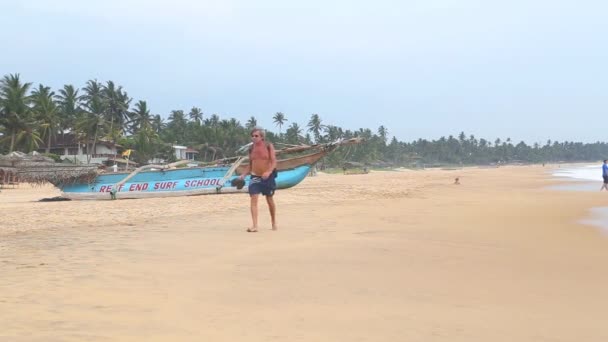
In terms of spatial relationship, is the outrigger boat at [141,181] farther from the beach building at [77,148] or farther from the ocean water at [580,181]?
the beach building at [77,148]

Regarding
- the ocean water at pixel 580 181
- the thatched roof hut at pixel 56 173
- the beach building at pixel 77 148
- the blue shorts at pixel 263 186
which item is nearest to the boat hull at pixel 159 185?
the thatched roof hut at pixel 56 173

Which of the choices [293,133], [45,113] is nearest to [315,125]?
[293,133]

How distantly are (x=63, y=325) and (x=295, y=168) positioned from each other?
15.2m

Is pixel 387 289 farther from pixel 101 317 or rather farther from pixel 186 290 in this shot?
pixel 101 317

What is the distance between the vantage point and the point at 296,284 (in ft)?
12.5

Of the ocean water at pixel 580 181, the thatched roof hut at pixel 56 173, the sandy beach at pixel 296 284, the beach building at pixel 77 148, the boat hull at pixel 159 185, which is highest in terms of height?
the beach building at pixel 77 148

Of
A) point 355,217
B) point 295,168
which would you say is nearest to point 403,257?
point 355,217

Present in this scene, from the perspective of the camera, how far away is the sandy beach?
2.79 metres

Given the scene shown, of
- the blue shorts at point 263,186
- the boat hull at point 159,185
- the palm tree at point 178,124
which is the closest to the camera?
the blue shorts at point 263,186

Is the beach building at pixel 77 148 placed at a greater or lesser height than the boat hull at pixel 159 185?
greater

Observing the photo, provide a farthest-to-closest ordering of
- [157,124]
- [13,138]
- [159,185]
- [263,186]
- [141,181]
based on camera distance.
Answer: [157,124]
[13,138]
[159,185]
[141,181]
[263,186]

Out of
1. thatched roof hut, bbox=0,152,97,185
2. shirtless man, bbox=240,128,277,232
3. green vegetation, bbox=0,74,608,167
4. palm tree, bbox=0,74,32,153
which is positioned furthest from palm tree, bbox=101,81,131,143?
shirtless man, bbox=240,128,277,232

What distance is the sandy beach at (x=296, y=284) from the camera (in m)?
2.79

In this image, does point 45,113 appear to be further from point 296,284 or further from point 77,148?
point 296,284
